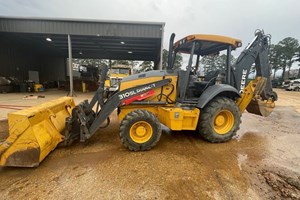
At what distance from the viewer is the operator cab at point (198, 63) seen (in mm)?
4191

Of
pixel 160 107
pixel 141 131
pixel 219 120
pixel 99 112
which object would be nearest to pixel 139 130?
pixel 141 131

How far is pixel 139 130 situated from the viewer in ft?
12.5

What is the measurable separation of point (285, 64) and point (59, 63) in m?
48.2

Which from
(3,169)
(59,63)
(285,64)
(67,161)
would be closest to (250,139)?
(67,161)

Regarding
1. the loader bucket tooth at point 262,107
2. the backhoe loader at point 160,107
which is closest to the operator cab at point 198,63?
the backhoe loader at point 160,107

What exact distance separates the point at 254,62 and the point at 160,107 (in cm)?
307

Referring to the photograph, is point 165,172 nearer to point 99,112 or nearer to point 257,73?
point 99,112

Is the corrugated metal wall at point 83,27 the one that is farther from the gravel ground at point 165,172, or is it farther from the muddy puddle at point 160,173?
the muddy puddle at point 160,173

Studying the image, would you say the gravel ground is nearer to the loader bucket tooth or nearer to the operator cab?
the loader bucket tooth

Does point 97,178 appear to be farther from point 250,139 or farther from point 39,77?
point 39,77

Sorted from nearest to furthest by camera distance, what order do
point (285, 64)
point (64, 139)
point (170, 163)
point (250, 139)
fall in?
1. point (170, 163)
2. point (64, 139)
3. point (250, 139)
4. point (285, 64)

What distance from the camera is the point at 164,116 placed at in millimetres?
4145

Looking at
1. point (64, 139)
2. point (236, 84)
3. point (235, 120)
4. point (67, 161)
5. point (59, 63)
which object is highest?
point (59, 63)

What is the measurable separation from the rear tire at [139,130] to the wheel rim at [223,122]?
162 centimetres
